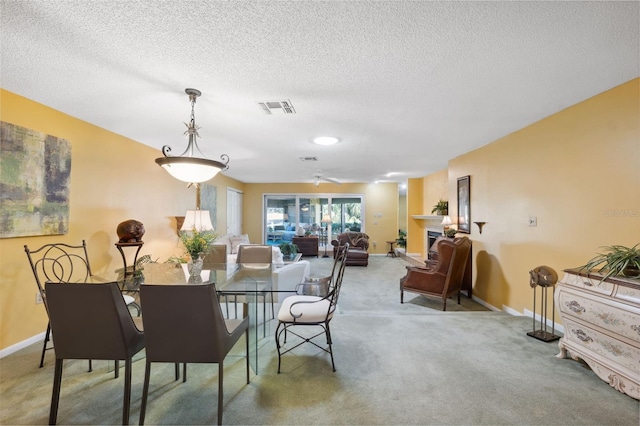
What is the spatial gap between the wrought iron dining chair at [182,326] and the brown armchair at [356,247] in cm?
595

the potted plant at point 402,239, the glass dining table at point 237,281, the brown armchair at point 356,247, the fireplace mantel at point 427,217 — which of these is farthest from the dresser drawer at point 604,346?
the potted plant at point 402,239

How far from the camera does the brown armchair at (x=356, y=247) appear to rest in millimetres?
7543

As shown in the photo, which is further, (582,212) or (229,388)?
(582,212)

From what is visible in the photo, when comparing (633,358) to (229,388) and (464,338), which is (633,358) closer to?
(464,338)

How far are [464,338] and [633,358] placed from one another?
122cm

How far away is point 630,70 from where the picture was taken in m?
2.12

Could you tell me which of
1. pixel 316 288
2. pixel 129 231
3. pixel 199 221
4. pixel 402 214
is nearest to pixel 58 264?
pixel 129 231

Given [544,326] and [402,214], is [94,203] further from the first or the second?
[402,214]

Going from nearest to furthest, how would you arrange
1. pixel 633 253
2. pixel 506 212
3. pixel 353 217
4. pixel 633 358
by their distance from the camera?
pixel 633 358, pixel 633 253, pixel 506 212, pixel 353 217

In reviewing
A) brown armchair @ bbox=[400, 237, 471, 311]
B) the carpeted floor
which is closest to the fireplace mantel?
brown armchair @ bbox=[400, 237, 471, 311]

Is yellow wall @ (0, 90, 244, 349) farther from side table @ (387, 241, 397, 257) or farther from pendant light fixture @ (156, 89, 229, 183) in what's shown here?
side table @ (387, 241, 397, 257)

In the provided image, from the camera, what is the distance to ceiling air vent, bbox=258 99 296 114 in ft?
8.98

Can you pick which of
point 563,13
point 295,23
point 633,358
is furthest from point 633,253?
point 295,23

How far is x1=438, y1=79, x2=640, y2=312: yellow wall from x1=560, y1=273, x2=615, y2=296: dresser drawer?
59 cm
